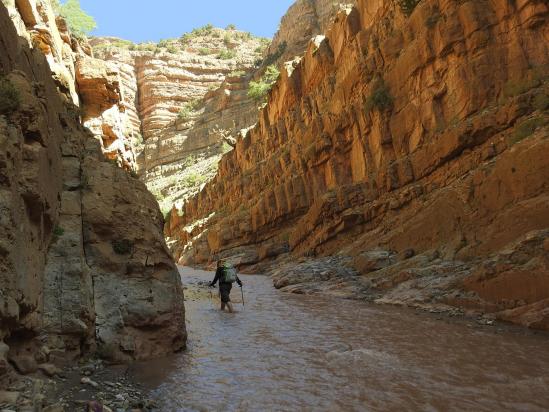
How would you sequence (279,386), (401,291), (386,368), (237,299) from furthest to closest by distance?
(237,299) < (401,291) < (386,368) < (279,386)

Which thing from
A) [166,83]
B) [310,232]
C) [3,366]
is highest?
[166,83]

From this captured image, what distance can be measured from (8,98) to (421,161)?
18752 mm

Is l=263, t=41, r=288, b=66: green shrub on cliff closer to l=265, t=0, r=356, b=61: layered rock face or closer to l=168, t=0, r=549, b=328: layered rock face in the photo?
l=265, t=0, r=356, b=61: layered rock face

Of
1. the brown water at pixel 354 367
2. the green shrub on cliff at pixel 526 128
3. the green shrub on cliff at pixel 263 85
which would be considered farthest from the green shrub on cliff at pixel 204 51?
the brown water at pixel 354 367

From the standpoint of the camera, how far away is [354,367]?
7805mm

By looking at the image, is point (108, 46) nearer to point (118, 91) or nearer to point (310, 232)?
point (118, 91)

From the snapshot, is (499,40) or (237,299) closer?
(237,299)

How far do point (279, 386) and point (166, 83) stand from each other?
94.7 m

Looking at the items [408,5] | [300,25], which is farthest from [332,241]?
[300,25]

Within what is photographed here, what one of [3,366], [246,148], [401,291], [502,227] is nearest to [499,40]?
[502,227]

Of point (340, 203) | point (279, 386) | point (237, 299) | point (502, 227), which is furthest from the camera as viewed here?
point (340, 203)

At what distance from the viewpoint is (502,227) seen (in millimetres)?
13039

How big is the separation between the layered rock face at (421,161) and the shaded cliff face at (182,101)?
114 feet

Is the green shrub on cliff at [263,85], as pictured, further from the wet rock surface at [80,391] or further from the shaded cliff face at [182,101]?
the wet rock surface at [80,391]
